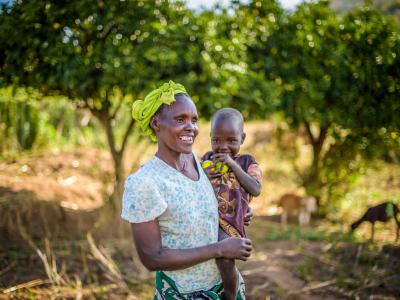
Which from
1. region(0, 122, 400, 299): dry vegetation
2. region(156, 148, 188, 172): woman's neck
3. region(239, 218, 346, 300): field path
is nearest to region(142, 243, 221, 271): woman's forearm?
region(156, 148, 188, 172): woman's neck

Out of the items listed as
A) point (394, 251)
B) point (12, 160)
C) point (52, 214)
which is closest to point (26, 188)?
point (52, 214)

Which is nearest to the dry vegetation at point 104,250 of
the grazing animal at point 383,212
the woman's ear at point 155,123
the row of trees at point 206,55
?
the grazing animal at point 383,212

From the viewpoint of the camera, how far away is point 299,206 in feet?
24.2

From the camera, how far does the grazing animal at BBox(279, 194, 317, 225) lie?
7.33 meters

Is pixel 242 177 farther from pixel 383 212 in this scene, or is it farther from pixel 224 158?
pixel 383 212

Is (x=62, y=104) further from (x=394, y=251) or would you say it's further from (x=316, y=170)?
(x=394, y=251)

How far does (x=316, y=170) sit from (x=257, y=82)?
3103 millimetres

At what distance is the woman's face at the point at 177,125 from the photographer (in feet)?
5.75

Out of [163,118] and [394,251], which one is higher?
[163,118]

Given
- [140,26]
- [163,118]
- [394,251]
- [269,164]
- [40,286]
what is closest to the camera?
[163,118]

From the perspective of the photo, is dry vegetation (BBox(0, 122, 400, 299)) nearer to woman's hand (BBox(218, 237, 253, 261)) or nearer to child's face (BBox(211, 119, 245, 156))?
child's face (BBox(211, 119, 245, 156))

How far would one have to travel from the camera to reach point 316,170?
25.5 ft

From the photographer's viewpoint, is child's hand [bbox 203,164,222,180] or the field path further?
the field path

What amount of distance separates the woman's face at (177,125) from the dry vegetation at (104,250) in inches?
90.6
